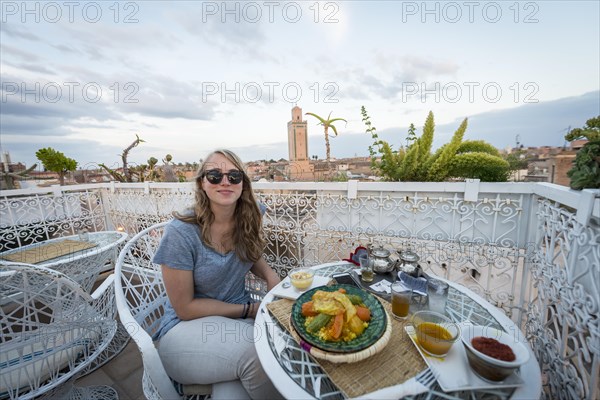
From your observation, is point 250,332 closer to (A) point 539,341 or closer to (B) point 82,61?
(A) point 539,341

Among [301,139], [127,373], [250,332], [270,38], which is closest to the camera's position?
[250,332]

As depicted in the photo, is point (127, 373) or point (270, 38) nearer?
point (127, 373)

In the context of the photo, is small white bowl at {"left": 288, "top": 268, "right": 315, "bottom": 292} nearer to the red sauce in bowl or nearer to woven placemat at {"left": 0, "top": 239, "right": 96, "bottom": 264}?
the red sauce in bowl

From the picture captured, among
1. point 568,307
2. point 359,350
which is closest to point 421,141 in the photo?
point 568,307

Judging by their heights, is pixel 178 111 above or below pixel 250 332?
above

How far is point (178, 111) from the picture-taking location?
4.29m

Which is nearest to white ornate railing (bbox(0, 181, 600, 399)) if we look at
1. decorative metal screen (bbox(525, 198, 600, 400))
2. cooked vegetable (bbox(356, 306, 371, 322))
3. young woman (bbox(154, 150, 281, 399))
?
decorative metal screen (bbox(525, 198, 600, 400))

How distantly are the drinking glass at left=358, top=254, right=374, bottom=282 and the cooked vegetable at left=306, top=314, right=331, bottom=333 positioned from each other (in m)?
0.56

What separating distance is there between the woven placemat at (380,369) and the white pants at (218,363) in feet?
1.39

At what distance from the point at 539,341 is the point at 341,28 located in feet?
11.0

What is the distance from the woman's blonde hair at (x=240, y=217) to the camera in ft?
5.14

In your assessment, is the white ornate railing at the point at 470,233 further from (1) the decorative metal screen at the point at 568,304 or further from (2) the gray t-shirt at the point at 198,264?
(2) the gray t-shirt at the point at 198,264

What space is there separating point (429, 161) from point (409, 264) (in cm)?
171

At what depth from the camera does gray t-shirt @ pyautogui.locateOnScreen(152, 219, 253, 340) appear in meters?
1.38
